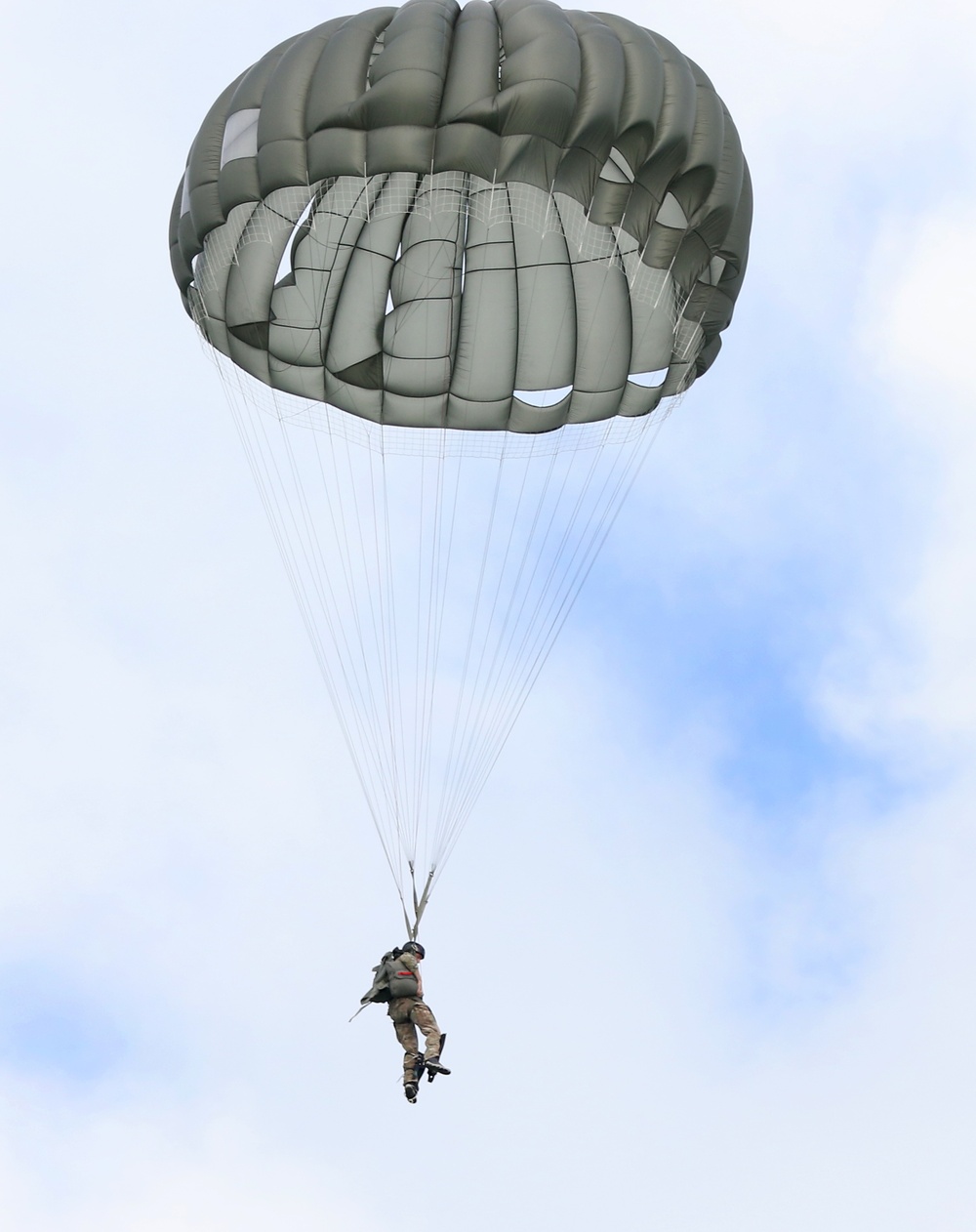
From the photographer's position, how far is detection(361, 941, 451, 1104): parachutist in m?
15.9

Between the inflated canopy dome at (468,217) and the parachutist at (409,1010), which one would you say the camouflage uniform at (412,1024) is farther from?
the inflated canopy dome at (468,217)

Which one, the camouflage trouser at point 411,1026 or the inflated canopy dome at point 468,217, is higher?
the inflated canopy dome at point 468,217

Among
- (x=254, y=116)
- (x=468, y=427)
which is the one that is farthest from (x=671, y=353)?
(x=254, y=116)

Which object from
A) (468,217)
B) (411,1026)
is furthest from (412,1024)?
(468,217)

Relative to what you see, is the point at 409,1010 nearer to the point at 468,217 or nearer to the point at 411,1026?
the point at 411,1026

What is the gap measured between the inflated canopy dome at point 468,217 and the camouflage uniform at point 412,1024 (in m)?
6.17

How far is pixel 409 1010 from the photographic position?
52.5ft

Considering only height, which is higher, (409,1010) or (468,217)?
(468,217)

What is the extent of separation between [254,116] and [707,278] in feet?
15.1

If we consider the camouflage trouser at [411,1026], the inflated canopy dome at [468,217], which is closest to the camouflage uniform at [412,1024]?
the camouflage trouser at [411,1026]

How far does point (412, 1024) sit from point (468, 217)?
7635 millimetres

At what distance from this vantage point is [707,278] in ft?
59.7

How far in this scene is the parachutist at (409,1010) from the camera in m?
15.9

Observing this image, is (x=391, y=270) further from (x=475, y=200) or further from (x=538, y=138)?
(x=538, y=138)
